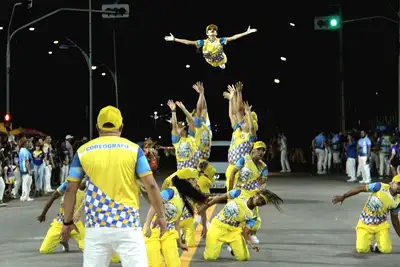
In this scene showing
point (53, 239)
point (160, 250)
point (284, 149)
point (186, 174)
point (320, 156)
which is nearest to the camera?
point (160, 250)

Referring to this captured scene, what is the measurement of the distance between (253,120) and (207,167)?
4.56 ft

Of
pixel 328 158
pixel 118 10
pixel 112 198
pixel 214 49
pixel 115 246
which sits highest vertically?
pixel 118 10

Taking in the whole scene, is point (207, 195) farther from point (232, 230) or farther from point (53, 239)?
point (53, 239)

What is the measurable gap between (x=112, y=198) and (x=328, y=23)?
25079 mm

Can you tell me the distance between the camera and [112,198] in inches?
283

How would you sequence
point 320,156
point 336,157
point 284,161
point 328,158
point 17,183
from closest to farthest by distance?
point 17,183 → point 320,156 → point 336,157 → point 328,158 → point 284,161

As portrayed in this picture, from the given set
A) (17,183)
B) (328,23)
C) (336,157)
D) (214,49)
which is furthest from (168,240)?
(336,157)

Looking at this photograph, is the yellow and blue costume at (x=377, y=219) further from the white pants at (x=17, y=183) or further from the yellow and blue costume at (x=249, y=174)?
the white pants at (x=17, y=183)

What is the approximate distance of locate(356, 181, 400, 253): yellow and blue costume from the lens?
12.9 m

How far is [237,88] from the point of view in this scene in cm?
1616

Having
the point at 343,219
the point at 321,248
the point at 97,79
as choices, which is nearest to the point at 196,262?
the point at 321,248

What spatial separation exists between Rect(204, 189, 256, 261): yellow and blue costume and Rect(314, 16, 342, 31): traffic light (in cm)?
1963

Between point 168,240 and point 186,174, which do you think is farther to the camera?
point 186,174

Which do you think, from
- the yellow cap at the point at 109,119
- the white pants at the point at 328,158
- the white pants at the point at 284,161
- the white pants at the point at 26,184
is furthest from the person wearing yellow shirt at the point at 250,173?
the white pants at the point at 284,161
